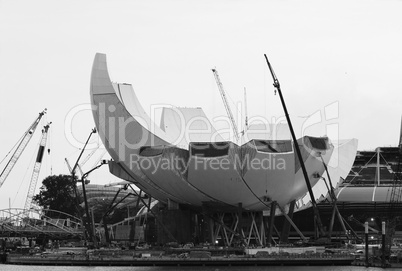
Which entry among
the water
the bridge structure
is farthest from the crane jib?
the water

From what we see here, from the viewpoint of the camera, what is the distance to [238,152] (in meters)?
102

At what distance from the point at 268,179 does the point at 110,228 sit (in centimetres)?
7711

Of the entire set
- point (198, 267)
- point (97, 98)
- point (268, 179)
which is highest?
point (97, 98)

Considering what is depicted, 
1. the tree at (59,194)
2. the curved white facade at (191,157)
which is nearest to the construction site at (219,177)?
the curved white facade at (191,157)

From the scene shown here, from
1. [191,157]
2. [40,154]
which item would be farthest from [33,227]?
[191,157]

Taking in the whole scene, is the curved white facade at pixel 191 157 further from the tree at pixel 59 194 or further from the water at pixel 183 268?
the tree at pixel 59 194

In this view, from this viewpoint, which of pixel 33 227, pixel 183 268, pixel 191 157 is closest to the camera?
pixel 183 268

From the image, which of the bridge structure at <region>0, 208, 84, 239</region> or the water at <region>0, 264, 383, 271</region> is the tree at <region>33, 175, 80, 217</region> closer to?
the bridge structure at <region>0, 208, 84, 239</region>

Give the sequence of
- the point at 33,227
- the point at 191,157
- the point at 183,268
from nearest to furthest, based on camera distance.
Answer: the point at 183,268 < the point at 191,157 < the point at 33,227

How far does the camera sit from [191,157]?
10156cm

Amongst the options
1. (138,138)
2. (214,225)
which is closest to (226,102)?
(214,225)

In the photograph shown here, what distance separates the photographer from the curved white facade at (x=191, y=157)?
4011 inches

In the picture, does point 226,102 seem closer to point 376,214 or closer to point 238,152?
point 376,214

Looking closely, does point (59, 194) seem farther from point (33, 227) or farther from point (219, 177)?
point (219, 177)
